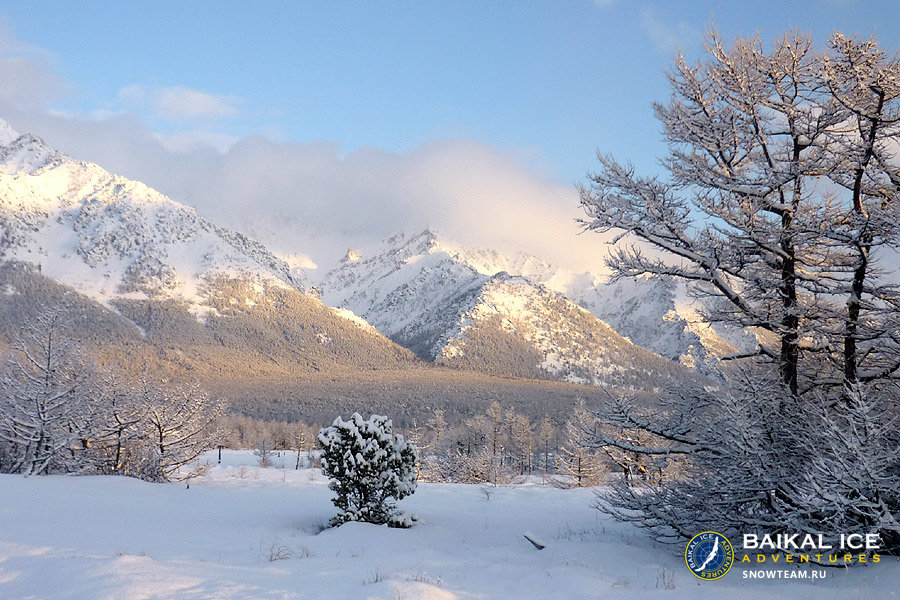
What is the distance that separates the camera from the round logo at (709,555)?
6.82m

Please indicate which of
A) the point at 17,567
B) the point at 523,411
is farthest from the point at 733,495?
the point at 523,411

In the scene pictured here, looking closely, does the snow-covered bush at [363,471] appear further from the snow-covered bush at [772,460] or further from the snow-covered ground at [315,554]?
the snow-covered bush at [772,460]

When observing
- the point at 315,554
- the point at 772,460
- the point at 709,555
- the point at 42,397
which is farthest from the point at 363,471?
the point at 42,397

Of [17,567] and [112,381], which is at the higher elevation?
[112,381]

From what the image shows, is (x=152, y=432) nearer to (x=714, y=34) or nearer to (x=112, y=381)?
(x=112, y=381)

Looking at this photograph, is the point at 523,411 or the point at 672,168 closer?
the point at 672,168

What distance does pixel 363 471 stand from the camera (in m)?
12.4

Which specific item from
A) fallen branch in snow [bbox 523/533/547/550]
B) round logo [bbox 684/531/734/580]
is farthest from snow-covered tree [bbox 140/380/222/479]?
round logo [bbox 684/531/734/580]

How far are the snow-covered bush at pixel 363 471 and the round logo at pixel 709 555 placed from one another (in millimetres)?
6511

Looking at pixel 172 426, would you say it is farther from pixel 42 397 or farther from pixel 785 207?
pixel 785 207

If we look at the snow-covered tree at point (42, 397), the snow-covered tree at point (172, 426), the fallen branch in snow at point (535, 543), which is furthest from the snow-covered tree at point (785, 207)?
the snow-covered tree at point (172, 426)

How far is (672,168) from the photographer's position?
26.1 feet

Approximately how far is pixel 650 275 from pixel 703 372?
1911 millimetres

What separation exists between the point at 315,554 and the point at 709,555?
5.69 metres
